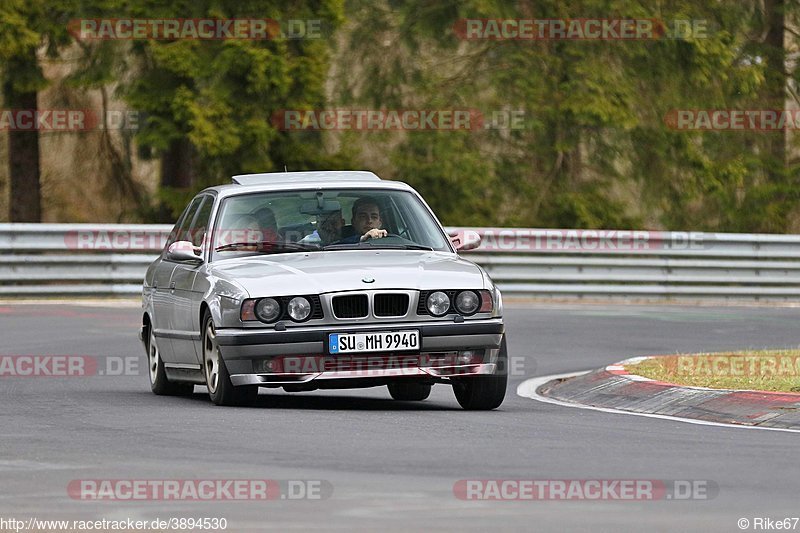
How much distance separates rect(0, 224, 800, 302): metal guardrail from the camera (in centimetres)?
2633

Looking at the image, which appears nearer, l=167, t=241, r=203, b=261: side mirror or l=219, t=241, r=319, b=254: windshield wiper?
l=219, t=241, r=319, b=254: windshield wiper

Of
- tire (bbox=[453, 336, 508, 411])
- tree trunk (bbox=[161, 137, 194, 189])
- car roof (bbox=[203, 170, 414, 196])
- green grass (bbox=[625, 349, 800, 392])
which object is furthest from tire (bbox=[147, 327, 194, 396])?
tree trunk (bbox=[161, 137, 194, 189])

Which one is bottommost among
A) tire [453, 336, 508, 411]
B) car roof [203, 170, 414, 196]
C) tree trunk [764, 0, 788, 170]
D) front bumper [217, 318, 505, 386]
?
tire [453, 336, 508, 411]

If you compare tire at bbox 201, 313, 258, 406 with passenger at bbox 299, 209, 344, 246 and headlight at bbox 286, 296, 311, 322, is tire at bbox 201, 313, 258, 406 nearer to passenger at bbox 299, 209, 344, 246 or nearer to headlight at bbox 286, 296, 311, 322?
headlight at bbox 286, 296, 311, 322

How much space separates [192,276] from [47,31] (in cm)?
2050

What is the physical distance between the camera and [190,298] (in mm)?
13023

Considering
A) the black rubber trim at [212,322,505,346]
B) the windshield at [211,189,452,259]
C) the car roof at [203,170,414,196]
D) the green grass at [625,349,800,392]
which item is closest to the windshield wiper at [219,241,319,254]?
the windshield at [211,189,452,259]

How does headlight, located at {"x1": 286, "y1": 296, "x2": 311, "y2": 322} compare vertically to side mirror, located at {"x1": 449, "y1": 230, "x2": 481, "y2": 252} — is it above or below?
below

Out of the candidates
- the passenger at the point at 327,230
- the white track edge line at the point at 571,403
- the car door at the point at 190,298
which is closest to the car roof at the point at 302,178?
the car door at the point at 190,298

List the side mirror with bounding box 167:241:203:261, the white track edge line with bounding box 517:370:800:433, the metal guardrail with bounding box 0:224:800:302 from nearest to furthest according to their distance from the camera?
the white track edge line with bounding box 517:370:800:433 → the side mirror with bounding box 167:241:203:261 → the metal guardrail with bounding box 0:224:800:302

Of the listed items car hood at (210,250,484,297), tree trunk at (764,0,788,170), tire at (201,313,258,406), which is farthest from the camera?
tree trunk at (764,0,788,170)

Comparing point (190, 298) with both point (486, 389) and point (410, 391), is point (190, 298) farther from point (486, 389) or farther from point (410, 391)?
point (486, 389)

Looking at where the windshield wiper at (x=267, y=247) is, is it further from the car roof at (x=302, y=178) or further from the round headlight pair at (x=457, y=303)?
the round headlight pair at (x=457, y=303)

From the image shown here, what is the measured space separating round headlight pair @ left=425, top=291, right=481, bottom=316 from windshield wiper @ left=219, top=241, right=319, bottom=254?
3.88 ft
